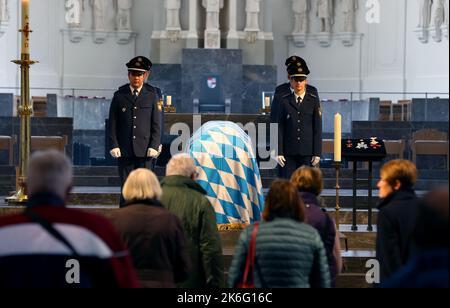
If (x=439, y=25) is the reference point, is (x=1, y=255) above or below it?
below

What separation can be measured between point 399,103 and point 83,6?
7.14 meters

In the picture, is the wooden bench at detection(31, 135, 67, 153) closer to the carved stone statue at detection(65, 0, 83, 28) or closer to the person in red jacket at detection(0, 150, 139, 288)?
the carved stone statue at detection(65, 0, 83, 28)

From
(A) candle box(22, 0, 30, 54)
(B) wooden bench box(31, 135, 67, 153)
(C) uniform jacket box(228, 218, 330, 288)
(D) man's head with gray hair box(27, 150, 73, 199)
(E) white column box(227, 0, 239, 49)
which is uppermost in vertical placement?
(E) white column box(227, 0, 239, 49)

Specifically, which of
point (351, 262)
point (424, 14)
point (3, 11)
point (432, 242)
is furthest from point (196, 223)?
point (3, 11)

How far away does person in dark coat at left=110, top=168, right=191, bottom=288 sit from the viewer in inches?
233

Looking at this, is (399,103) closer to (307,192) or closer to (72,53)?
(72,53)

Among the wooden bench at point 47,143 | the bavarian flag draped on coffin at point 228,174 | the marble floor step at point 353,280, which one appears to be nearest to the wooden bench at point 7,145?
the wooden bench at point 47,143

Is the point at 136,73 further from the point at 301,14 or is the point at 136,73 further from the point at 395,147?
the point at 301,14

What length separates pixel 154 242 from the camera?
19.4 feet

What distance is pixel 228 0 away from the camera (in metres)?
25.4

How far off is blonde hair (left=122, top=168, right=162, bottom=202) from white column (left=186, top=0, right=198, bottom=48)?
1910cm

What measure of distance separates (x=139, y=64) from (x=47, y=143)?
6.11 m

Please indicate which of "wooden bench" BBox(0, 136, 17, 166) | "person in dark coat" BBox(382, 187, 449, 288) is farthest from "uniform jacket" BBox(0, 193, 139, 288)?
"wooden bench" BBox(0, 136, 17, 166)

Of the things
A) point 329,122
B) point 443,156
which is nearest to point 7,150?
point 443,156
